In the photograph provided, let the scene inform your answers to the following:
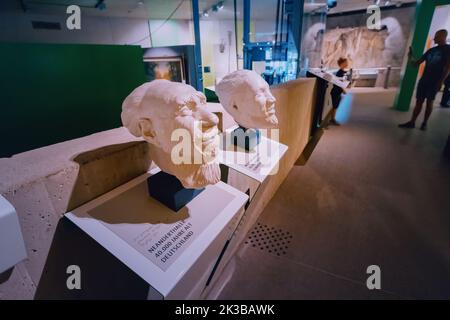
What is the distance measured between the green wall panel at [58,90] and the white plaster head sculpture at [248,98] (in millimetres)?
1492

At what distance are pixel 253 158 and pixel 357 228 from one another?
1247 millimetres

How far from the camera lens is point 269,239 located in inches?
72.8

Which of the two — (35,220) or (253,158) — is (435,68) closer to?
(253,158)

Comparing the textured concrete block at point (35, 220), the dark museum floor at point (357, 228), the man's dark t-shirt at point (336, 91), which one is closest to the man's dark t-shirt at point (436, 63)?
the dark museum floor at point (357, 228)

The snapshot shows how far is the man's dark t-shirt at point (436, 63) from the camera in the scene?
3723 millimetres

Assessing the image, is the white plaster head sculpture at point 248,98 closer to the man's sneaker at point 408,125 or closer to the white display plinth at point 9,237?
the white display plinth at point 9,237

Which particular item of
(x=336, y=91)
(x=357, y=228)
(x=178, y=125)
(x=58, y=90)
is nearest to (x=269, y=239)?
(x=357, y=228)

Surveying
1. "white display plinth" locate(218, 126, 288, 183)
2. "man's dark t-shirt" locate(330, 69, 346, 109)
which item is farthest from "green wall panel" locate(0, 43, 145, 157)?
"man's dark t-shirt" locate(330, 69, 346, 109)
